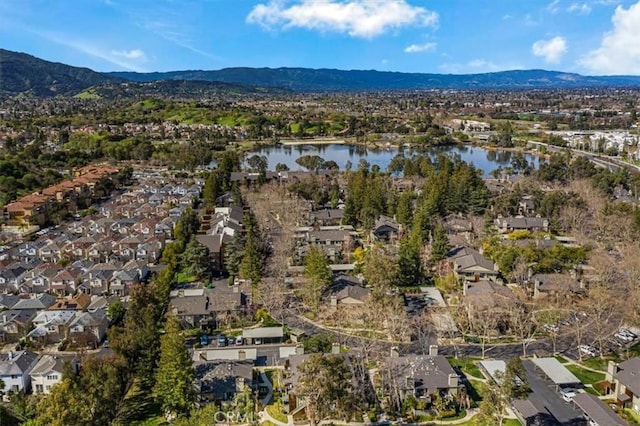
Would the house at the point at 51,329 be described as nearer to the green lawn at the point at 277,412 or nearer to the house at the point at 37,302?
the house at the point at 37,302

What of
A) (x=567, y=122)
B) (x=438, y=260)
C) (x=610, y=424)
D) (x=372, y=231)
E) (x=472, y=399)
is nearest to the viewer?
(x=610, y=424)

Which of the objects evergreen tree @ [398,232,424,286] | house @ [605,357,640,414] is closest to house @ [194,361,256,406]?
evergreen tree @ [398,232,424,286]

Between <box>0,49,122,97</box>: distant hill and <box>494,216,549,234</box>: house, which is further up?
<box>0,49,122,97</box>: distant hill

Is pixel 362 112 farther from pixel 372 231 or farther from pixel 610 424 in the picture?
pixel 610 424

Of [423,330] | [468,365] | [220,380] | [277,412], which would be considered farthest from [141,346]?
[468,365]

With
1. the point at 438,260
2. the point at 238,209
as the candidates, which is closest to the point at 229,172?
the point at 238,209

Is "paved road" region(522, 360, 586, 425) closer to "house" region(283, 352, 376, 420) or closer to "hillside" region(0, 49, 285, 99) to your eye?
"house" region(283, 352, 376, 420)
